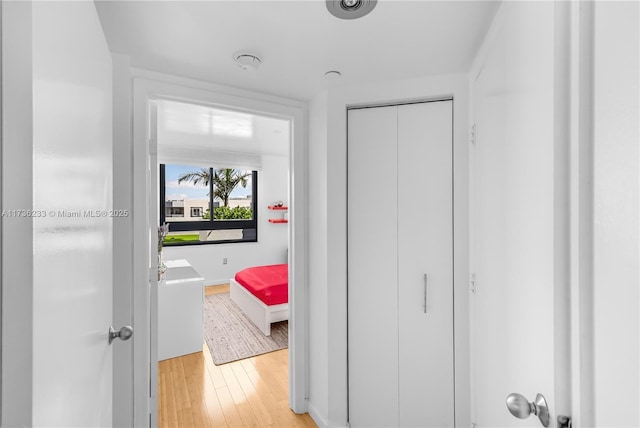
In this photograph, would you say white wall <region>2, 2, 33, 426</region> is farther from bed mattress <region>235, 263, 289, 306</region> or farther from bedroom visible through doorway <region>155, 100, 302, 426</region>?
bed mattress <region>235, 263, 289, 306</region>

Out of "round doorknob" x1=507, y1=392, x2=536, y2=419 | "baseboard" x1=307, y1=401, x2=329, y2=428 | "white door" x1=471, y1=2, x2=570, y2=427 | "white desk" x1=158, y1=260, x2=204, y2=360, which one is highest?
"white door" x1=471, y1=2, x2=570, y2=427

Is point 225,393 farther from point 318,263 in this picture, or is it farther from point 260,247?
point 260,247

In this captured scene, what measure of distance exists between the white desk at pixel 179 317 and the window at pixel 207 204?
8.50 ft

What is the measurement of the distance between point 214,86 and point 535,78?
164 cm

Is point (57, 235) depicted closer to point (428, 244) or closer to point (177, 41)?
point (177, 41)

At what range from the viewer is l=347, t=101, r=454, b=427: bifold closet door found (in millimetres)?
1694

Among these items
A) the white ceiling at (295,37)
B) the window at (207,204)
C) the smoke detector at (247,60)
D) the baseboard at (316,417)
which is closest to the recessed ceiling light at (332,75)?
the white ceiling at (295,37)

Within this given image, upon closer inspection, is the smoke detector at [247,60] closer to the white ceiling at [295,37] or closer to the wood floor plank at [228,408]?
the white ceiling at [295,37]

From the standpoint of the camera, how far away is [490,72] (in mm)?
1139

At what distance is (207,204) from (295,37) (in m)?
4.90

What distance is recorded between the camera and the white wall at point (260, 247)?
548 cm

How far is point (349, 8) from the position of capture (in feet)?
3.63

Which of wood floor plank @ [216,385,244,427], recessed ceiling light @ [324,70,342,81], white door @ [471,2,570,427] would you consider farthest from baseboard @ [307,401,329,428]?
recessed ceiling light @ [324,70,342,81]

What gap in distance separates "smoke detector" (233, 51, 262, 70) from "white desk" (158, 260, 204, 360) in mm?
2265
